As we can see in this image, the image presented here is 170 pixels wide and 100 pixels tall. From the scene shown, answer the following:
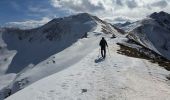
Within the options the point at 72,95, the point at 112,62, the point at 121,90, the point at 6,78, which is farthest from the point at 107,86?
the point at 6,78

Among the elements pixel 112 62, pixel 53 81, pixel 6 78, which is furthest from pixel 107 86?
pixel 6 78

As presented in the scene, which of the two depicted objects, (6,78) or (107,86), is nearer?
(107,86)

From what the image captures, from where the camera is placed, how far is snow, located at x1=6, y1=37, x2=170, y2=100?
93.5 ft

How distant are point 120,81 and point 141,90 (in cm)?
289

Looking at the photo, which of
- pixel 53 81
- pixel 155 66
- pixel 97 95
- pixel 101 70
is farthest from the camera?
pixel 155 66

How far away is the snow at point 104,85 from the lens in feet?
93.5

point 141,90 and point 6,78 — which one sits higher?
point 141,90

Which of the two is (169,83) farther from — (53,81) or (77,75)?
(53,81)

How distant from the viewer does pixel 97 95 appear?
28.5 m

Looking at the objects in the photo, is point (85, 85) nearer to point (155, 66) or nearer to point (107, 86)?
point (107, 86)

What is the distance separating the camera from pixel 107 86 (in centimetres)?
3081

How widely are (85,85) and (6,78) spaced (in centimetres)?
16917

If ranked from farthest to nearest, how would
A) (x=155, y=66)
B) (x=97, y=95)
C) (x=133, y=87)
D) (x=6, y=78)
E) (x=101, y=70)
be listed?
(x=6, y=78) < (x=155, y=66) < (x=101, y=70) < (x=133, y=87) < (x=97, y=95)

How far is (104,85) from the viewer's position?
3119cm
